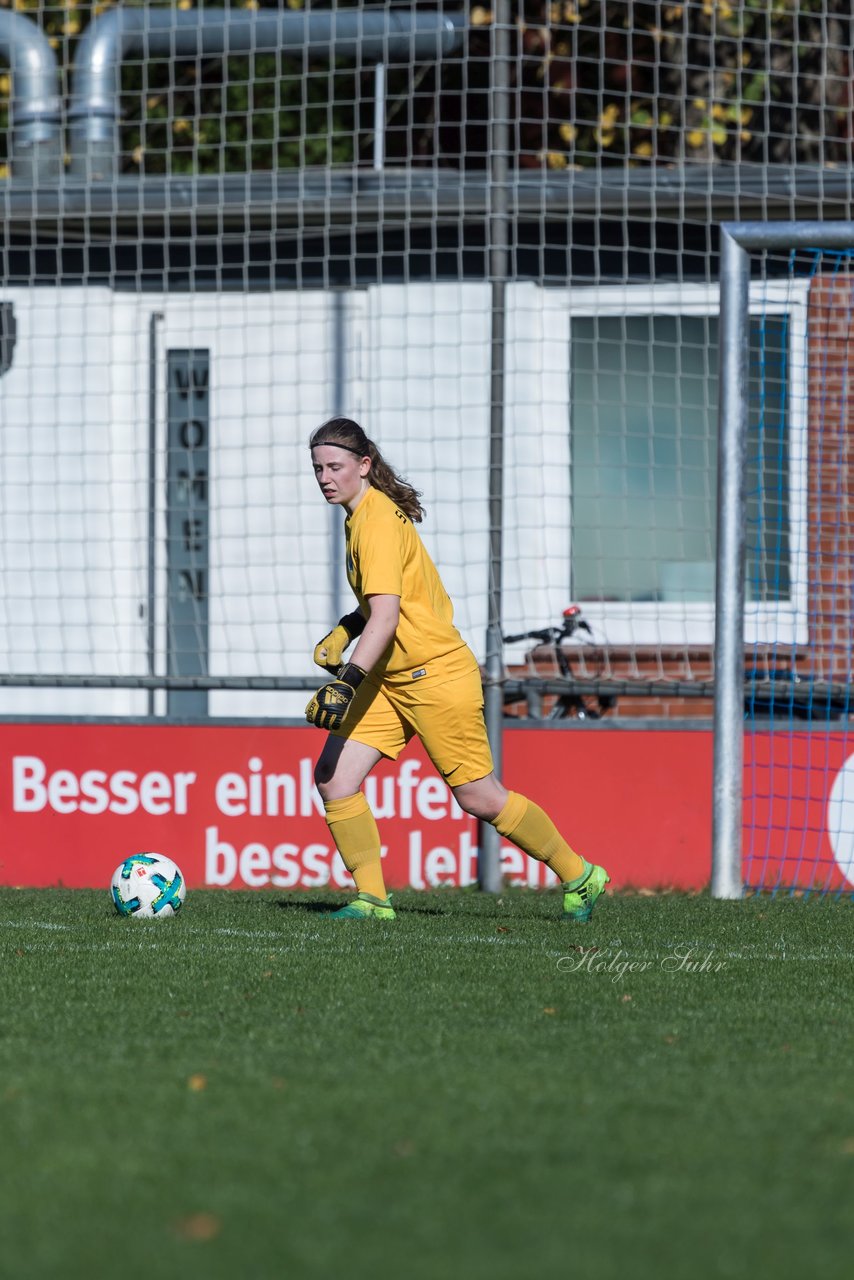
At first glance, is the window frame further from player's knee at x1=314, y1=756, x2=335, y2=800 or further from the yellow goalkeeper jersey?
player's knee at x1=314, y1=756, x2=335, y2=800

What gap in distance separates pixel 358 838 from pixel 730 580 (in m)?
2.17

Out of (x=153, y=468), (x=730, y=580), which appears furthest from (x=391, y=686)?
(x=153, y=468)

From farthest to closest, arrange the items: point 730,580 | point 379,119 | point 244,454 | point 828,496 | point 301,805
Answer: point 244,454 < point 379,119 < point 828,496 < point 301,805 < point 730,580

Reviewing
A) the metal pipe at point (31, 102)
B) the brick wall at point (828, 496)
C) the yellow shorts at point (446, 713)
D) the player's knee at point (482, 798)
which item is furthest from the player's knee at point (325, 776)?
the metal pipe at point (31, 102)

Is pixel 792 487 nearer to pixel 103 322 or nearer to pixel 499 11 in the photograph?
pixel 499 11

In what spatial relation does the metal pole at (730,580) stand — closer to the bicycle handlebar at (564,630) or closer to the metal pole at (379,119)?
the bicycle handlebar at (564,630)

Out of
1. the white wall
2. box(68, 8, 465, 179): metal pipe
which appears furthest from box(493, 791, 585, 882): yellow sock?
box(68, 8, 465, 179): metal pipe

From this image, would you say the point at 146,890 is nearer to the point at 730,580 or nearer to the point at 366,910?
the point at 366,910

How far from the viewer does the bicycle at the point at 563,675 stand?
28.7ft

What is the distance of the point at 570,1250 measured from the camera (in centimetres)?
274

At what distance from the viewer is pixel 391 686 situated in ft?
21.9

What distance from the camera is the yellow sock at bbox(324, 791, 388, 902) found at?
6.73 m

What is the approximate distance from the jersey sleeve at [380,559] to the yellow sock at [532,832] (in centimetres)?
91

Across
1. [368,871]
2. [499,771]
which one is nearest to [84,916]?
[368,871]
